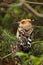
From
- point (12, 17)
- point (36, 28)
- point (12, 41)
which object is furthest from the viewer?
point (12, 17)

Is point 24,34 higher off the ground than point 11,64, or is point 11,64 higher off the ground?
point 24,34

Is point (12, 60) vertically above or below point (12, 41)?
below

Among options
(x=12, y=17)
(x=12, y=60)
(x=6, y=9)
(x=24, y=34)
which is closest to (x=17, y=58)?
(x=12, y=60)

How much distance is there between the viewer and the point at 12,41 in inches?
75.4

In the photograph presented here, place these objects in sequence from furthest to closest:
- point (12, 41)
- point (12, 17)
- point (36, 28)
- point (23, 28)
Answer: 1. point (12, 17)
2. point (36, 28)
3. point (12, 41)
4. point (23, 28)

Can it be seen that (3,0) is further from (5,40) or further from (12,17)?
(5,40)

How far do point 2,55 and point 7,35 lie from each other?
0.16 m

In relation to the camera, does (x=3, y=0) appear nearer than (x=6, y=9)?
Yes

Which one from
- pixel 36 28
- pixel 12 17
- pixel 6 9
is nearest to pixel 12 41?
pixel 36 28

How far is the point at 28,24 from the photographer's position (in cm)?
179

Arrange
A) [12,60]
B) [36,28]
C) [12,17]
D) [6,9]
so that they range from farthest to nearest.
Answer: [6,9] < [12,17] < [36,28] < [12,60]

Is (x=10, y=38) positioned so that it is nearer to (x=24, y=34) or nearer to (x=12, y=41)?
(x=12, y=41)

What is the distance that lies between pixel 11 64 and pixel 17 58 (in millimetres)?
291

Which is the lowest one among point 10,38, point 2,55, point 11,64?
point 11,64
